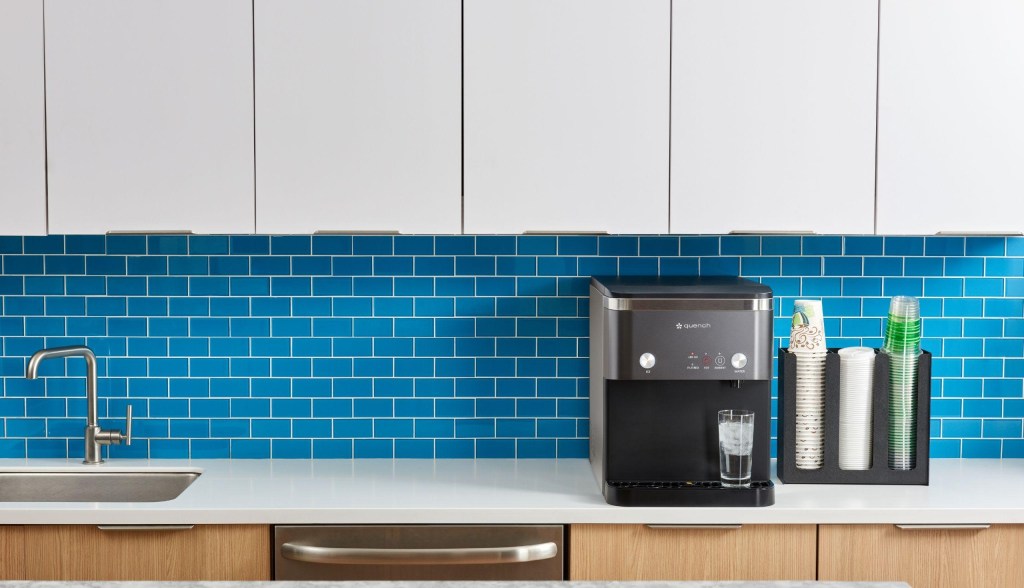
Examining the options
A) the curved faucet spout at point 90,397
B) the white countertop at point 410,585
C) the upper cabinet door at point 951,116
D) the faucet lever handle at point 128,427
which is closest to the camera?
the white countertop at point 410,585

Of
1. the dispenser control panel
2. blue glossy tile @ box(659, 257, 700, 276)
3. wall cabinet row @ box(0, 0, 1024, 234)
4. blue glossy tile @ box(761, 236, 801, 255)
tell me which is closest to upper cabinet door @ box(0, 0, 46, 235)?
wall cabinet row @ box(0, 0, 1024, 234)

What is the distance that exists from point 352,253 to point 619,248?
2.35 feet

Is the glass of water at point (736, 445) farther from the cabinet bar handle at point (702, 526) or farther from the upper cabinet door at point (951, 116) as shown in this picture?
the upper cabinet door at point (951, 116)

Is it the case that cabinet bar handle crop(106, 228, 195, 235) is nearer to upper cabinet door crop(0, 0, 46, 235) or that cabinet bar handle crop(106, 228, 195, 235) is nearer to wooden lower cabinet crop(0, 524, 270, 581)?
upper cabinet door crop(0, 0, 46, 235)

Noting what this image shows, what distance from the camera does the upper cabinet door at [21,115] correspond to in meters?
2.22

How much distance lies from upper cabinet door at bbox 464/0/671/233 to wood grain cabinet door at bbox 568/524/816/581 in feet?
2.27

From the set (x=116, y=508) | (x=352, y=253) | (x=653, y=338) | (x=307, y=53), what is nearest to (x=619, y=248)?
(x=653, y=338)

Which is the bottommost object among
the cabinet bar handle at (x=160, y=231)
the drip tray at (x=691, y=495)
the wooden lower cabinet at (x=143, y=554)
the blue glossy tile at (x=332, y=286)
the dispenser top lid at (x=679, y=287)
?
the wooden lower cabinet at (x=143, y=554)

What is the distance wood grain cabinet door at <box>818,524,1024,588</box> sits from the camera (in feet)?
6.97

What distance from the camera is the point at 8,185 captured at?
7.32 ft

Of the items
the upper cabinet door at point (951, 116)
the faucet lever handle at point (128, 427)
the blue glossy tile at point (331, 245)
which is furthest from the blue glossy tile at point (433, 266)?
the upper cabinet door at point (951, 116)

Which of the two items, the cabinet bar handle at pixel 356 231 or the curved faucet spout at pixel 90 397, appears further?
the curved faucet spout at pixel 90 397

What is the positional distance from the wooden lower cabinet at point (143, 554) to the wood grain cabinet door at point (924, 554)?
49.3 inches

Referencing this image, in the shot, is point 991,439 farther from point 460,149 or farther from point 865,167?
point 460,149
